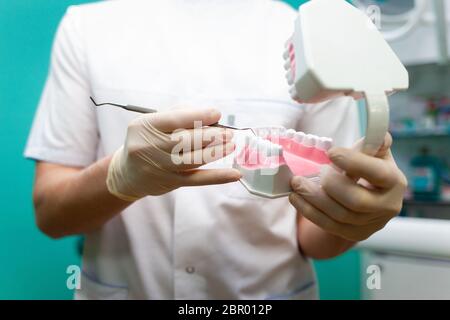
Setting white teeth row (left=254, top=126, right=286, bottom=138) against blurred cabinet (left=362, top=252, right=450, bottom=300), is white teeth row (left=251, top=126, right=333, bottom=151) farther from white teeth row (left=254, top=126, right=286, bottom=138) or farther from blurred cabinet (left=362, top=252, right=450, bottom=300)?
blurred cabinet (left=362, top=252, right=450, bottom=300)

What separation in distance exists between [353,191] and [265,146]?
123mm

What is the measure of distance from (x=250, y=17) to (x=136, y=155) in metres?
0.45

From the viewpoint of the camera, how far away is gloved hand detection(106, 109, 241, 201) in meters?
0.47

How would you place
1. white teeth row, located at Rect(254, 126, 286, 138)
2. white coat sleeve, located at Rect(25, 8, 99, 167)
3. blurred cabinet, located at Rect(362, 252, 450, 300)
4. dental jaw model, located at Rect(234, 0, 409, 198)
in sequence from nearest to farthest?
dental jaw model, located at Rect(234, 0, 409, 198), white teeth row, located at Rect(254, 126, 286, 138), white coat sleeve, located at Rect(25, 8, 99, 167), blurred cabinet, located at Rect(362, 252, 450, 300)

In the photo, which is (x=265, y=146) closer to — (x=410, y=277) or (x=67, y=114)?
(x=67, y=114)

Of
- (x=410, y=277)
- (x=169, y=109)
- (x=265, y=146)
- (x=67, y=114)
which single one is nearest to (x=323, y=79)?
(x=265, y=146)

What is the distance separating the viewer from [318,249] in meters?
0.74

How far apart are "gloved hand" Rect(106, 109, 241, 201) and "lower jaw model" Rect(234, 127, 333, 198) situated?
3 cm

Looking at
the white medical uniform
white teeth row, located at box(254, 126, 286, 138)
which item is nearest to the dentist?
the white medical uniform

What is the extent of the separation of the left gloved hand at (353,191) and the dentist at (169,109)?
0.51 feet

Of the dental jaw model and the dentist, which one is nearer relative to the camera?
the dental jaw model

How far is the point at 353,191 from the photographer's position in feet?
1.51

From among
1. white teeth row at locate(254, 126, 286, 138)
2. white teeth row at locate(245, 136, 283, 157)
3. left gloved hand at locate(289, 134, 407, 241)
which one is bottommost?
left gloved hand at locate(289, 134, 407, 241)
